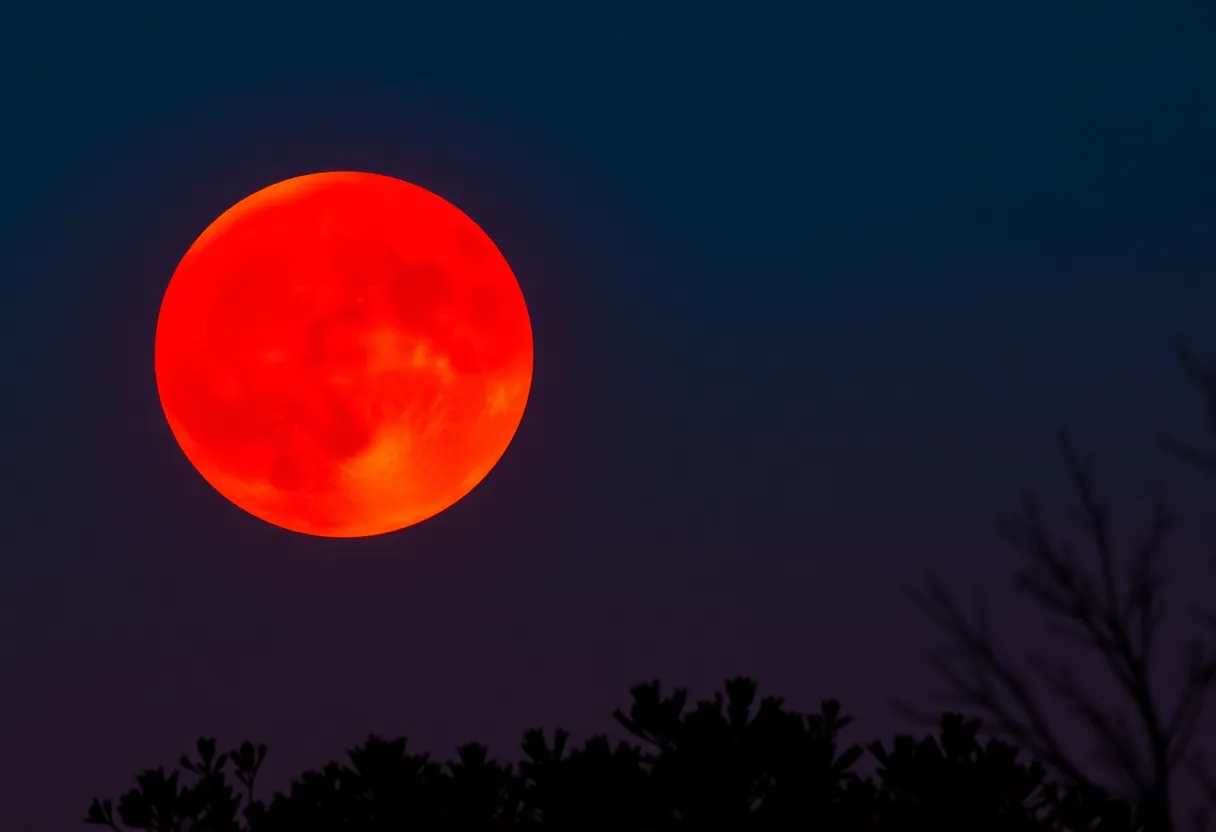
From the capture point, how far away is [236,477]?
18906 millimetres

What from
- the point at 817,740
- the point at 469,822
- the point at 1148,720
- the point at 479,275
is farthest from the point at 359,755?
the point at 479,275

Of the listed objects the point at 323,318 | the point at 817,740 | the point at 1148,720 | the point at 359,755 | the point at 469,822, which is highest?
the point at 323,318

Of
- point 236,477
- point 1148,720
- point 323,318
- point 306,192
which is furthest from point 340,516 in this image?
point 1148,720

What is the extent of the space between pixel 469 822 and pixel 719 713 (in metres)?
2.57

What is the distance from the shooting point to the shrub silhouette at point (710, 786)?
11523 millimetres

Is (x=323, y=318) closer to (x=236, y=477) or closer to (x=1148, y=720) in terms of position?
(x=236, y=477)

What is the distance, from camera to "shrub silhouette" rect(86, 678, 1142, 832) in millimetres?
11523

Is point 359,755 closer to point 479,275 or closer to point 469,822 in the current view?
point 469,822

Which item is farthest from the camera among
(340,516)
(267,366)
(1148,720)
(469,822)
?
(340,516)

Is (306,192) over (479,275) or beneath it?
over

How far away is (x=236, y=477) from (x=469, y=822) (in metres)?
8.26

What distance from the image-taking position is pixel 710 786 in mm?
11539

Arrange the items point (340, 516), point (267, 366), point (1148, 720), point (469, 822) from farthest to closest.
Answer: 1. point (340, 516)
2. point (267, 366)
3. point (469, 822)
4. point (1148, 720)

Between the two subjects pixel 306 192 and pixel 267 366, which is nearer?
pixel 267 366
